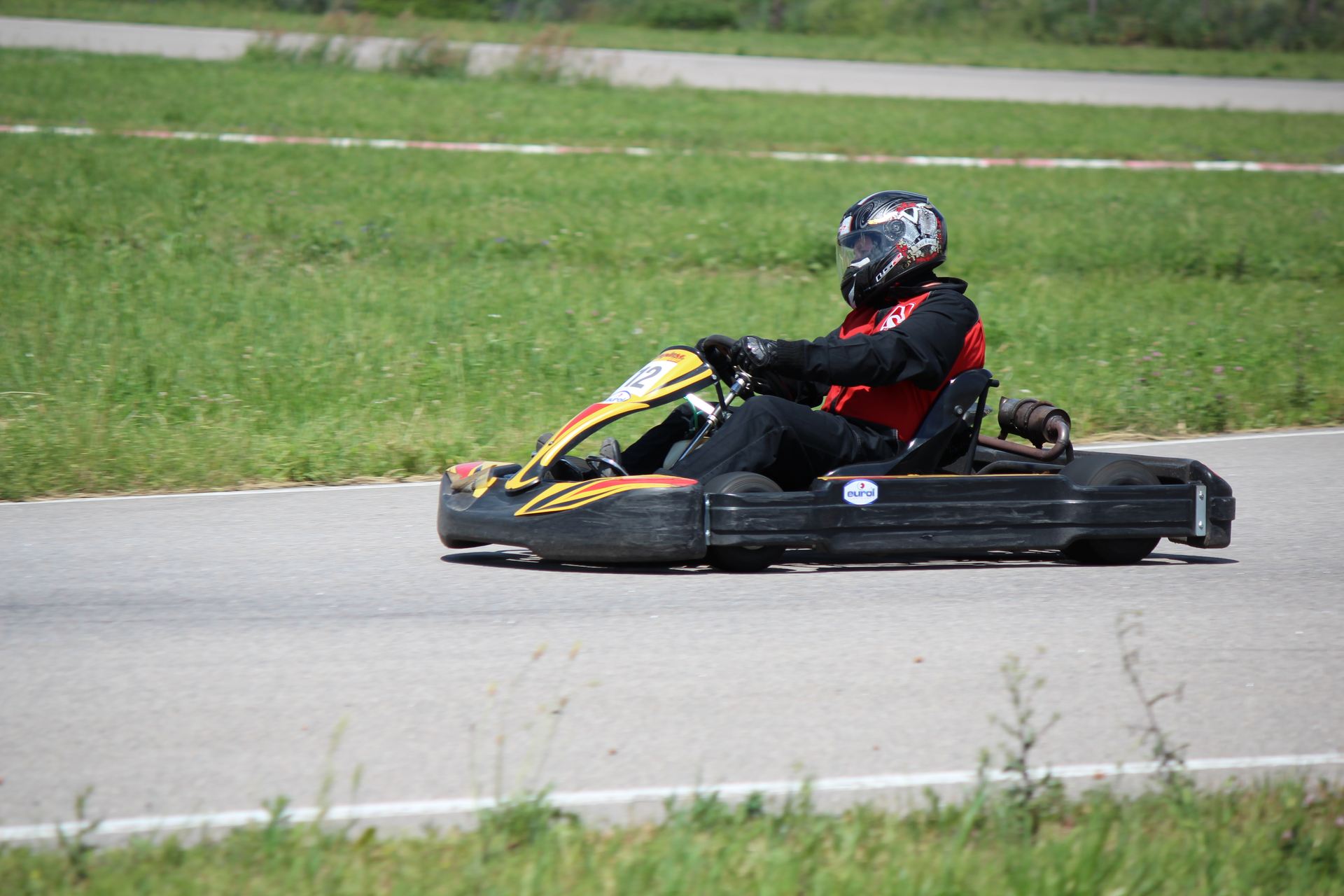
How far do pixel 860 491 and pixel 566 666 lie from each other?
1.43 meters

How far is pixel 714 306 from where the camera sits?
10180mm

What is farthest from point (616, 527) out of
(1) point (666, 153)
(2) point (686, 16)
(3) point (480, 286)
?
(2) point (686, 16)

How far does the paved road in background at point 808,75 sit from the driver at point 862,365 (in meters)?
18.7

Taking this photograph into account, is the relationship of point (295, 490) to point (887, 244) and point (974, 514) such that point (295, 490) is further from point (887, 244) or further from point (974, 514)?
point (974, 514)

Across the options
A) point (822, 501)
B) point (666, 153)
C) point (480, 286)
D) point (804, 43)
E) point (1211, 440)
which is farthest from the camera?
point (804, 43)

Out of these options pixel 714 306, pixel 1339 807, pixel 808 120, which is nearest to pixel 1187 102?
pixel 808 120

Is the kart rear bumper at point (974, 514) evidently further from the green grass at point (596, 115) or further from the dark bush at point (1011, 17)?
the dark bush at point (1011, 17)

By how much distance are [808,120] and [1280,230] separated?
7.92 m

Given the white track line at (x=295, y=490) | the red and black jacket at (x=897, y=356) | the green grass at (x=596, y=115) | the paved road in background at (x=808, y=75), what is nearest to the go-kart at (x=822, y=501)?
the red and black jacket at (x=897, y=356)

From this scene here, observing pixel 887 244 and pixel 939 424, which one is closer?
pixel 939 424

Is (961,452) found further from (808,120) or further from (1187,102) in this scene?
(1187,102)

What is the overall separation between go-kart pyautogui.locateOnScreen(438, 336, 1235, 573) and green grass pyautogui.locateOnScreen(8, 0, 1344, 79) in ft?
73.4

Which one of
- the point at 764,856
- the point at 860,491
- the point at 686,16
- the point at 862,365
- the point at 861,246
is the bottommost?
the point at 764,856

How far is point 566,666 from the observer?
161 inches
